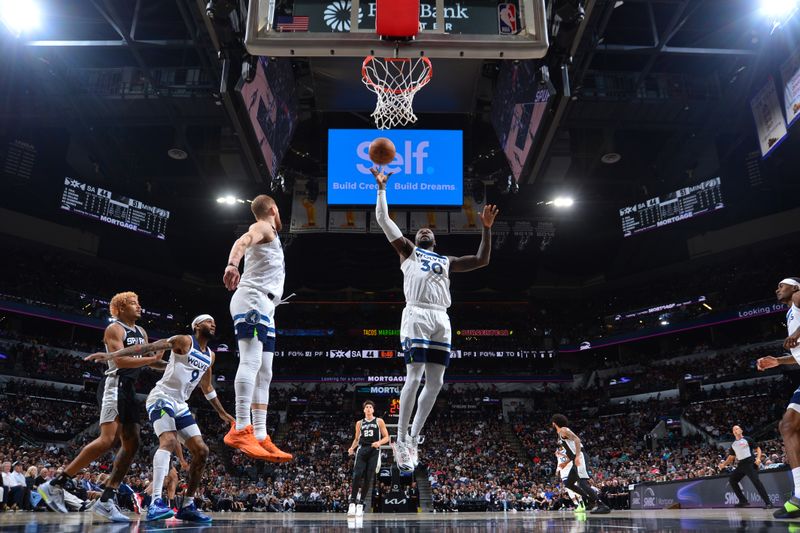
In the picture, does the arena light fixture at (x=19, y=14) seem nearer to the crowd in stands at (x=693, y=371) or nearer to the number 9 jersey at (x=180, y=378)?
the number 9 jersey at (x=180, y=378)

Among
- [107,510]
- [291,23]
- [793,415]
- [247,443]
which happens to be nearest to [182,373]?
[107,510]

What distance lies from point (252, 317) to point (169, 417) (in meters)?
A: 2.03

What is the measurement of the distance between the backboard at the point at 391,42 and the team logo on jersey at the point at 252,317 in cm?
333

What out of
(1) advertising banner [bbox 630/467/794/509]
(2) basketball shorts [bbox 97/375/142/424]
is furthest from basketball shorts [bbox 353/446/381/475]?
(1) advertising banner [bbox 630/467/794/509]

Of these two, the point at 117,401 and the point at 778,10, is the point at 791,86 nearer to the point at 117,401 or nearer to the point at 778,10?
the point at 778,10

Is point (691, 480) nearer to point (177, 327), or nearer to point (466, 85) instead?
point (466, 85)

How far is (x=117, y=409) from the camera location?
613 cm

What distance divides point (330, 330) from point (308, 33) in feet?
107

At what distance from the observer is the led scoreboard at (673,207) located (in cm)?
2183

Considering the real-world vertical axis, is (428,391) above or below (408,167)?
below

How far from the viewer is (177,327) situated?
122 feet

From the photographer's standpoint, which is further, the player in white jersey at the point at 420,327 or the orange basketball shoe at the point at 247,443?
the player in white jersey at the point at 420,327

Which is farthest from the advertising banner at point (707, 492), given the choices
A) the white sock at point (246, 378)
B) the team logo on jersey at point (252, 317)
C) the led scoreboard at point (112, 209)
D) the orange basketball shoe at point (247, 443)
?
the led scoreboard at point (112, 209)

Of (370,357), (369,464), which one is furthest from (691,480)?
(370,357)
